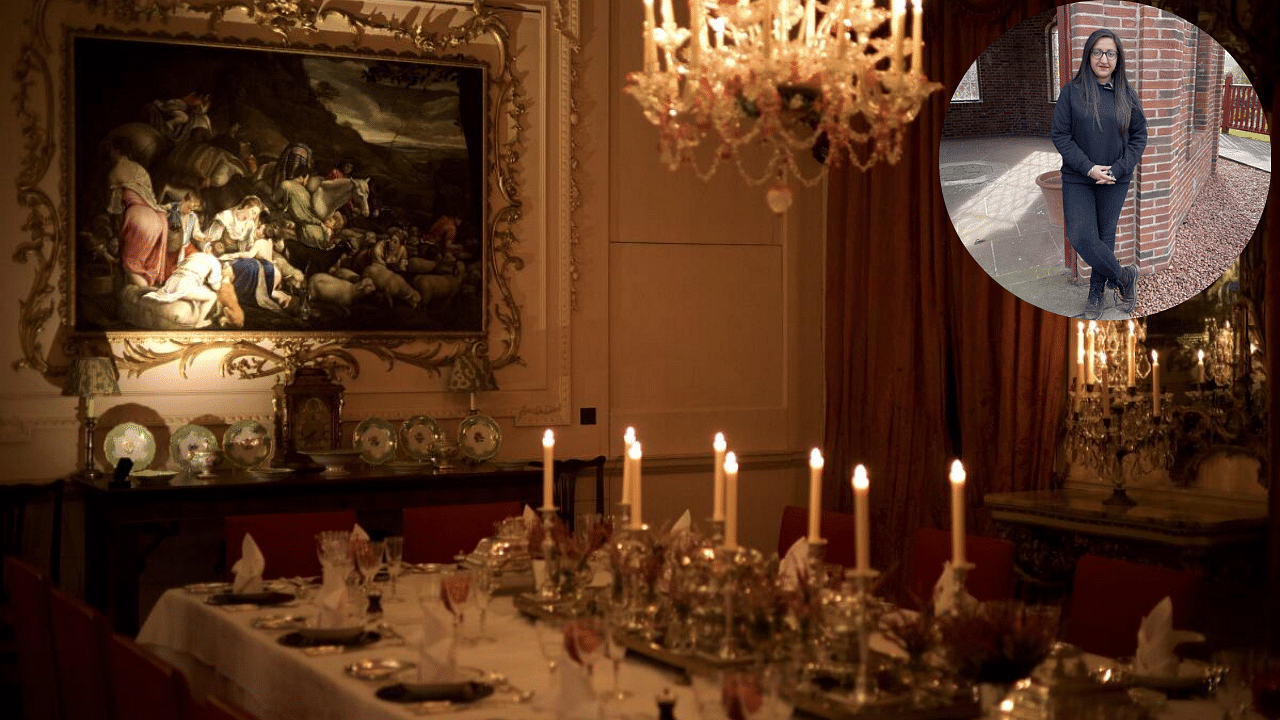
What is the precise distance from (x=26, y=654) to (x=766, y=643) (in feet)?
7.51

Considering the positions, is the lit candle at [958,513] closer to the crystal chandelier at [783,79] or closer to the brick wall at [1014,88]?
the crystal chandelier at [783,79]

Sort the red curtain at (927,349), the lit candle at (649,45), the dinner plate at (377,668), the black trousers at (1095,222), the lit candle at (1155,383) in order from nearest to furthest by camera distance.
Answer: the dinner plate at (377,668) < the lit candle at (649,45) < the lit candle at (1155,383) < the black trousers at (1095,222) < the red curtain at (927,349)

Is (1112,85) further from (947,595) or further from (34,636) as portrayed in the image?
(34,636)

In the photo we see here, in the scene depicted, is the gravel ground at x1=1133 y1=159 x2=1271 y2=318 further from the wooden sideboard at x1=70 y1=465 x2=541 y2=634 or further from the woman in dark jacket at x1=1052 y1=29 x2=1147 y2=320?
the wooden sideboard at x1=70 y1=465 x2=541 y2=634

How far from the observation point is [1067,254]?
5973mm

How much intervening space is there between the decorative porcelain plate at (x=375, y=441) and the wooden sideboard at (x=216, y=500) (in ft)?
0.53

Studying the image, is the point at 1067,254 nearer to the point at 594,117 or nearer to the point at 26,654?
the point at 594,117

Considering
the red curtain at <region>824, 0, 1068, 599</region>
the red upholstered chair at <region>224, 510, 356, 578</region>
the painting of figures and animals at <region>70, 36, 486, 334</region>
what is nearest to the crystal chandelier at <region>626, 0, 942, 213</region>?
the red upholstered chair at <region>224, 510, 356, 578</region>

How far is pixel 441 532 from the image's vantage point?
513 cm

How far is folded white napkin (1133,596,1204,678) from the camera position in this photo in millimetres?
3049

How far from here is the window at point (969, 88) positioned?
6379 millimetres

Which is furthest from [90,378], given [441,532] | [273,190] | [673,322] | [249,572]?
[673,322]

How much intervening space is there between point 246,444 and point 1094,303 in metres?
3.74

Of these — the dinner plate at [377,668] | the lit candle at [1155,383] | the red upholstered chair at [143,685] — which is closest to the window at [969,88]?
the lit candle at [1155,383]
